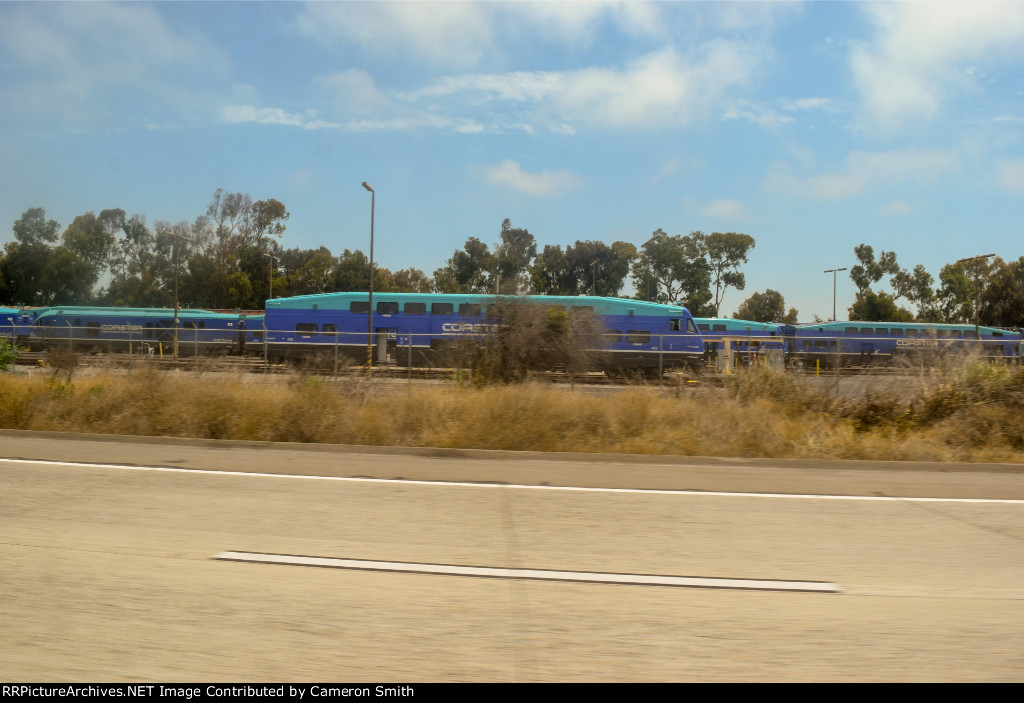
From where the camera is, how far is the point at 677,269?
8012 centimetres

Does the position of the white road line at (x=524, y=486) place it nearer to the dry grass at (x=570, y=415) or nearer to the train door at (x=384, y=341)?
the dry grass at (x=570, y=415)

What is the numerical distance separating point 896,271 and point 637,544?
263 feet

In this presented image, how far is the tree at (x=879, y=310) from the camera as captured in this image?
7275 cm

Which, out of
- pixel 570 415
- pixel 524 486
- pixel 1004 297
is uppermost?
pixel 1004 297

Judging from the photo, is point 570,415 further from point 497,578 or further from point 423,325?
point 423,325

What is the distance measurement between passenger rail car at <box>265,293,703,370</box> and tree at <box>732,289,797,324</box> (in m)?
51.5

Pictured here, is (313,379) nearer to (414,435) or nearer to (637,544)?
(414,435)

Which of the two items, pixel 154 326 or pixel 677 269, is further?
pixel 677 269

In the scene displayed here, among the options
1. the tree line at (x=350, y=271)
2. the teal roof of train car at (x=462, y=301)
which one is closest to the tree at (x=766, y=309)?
the tree line at (x=350, y=271)

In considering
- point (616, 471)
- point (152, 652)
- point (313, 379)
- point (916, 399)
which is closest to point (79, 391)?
point (313, 379)

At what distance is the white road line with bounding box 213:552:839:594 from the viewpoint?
494cm

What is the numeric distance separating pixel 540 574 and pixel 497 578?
33 cm

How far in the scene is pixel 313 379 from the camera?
15188mm

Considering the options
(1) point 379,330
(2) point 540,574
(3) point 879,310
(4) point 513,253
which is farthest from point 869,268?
(2) point 540,574
